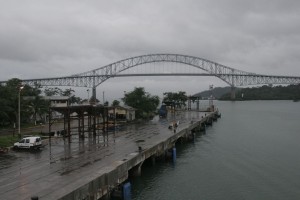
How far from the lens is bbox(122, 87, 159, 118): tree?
111m

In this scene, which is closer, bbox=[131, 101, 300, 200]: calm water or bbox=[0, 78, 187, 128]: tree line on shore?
bbox=[131, 101, 300, 200]: calm water

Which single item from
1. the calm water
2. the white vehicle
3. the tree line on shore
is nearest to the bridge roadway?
the white vehicle

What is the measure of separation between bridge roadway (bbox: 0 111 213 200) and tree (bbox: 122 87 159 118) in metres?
54.3

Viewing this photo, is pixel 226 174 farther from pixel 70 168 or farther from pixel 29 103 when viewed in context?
pixel 29 103

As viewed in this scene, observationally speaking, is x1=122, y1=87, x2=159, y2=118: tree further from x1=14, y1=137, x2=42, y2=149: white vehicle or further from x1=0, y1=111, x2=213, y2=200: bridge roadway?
x1=14, y1=137, x2=42, y2=149: white vehicle

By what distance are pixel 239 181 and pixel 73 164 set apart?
1879 centimetres

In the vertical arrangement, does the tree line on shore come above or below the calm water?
above

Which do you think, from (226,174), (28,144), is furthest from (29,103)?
(226,174)

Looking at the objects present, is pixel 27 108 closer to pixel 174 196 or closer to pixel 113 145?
pixel 113 145

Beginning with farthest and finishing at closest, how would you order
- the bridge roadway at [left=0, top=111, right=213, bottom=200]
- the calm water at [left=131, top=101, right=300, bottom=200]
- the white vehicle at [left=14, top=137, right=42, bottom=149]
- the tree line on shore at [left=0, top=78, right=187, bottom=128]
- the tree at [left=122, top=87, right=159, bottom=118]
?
the tree at [left=122, top=87, right=159, bottom=118], the tree line on shore at [left=0, top=78, right=187, bottom=128], the white vehicle at [left=14, top=137, right=42, bottom=149], the calm water at [left=131, top=101, right=300, bottom=200], the bridge roadway at [left=0, top=111, right=213, bottom=200]

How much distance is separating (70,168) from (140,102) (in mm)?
74486

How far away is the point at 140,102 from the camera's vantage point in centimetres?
11100

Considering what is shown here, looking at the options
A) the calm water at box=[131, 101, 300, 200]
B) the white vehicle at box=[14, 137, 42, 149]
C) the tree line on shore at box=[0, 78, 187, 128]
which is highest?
the tree line on shore at box=[0, 78, 187, 128]

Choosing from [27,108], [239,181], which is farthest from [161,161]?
[27,108]
